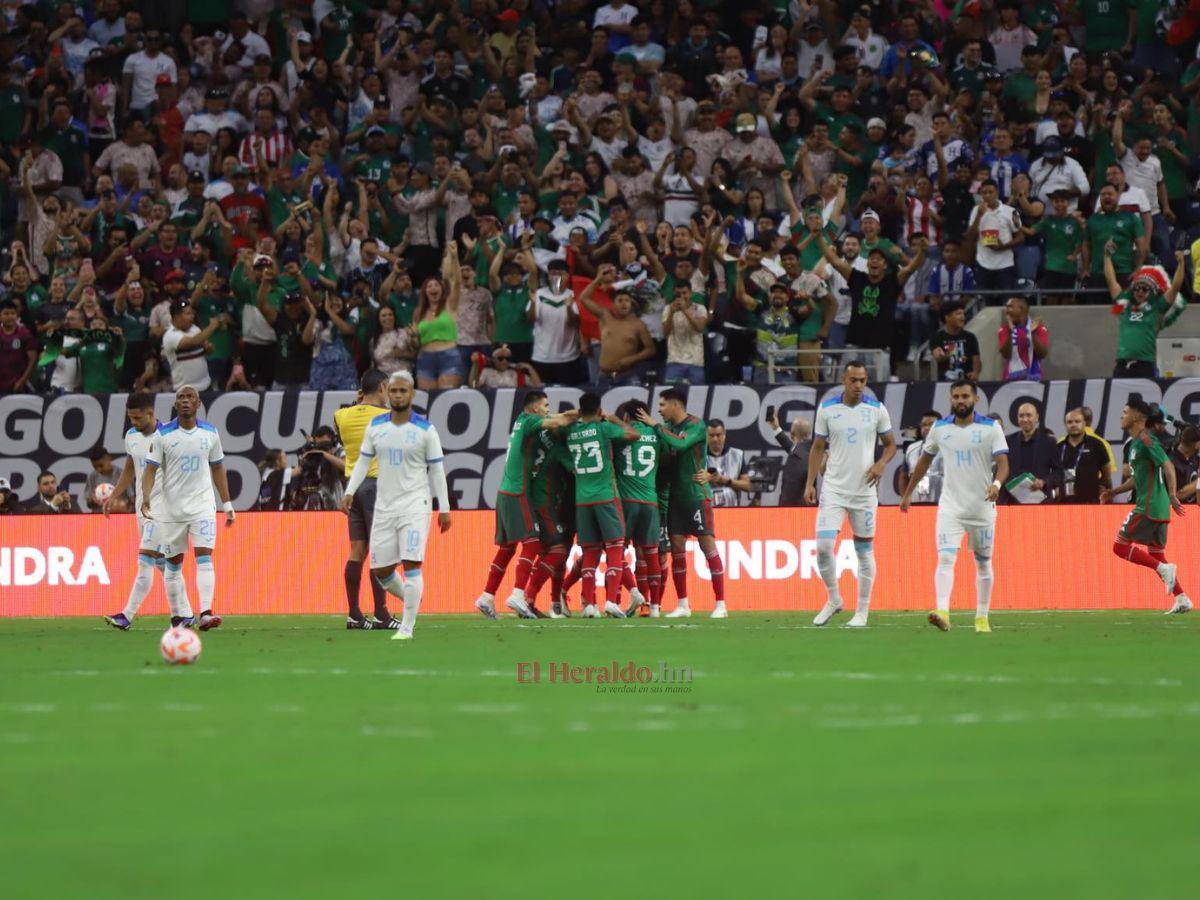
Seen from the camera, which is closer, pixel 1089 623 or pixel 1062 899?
pixel 1062 899

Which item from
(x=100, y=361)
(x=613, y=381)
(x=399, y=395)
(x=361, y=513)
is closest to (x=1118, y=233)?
(x=613, y=381)

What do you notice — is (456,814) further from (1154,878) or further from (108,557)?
(108,557)

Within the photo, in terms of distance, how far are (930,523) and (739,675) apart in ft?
38.6

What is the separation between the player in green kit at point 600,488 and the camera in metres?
20.9

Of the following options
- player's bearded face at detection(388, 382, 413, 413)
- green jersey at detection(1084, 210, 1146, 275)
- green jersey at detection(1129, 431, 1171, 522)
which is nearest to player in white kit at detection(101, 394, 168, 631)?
player's bearded face at detection(388, 382, 413, 413)

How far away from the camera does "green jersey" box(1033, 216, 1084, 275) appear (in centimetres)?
2548

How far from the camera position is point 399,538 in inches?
653

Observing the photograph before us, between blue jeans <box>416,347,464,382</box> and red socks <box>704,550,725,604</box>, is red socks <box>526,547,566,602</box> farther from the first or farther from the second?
blue jeans <box>416,347,464,382</box>

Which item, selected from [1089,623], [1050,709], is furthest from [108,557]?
[1050,709]

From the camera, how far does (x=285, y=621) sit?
851 inches

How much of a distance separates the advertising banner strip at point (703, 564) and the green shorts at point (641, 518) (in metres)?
2.55

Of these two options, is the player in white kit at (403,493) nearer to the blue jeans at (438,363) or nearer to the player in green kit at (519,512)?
the player in green kit at (519,512)

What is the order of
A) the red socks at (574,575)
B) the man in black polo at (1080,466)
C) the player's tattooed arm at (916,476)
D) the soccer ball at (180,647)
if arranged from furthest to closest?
the man in black polo at (1080,466), the red socks at (574,575), the player's tattooed arm at (916,476), the soccer ball at (180,647)

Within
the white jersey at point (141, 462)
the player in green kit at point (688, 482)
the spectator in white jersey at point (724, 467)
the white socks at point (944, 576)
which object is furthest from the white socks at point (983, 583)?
the white jersey at point (141, 462)
